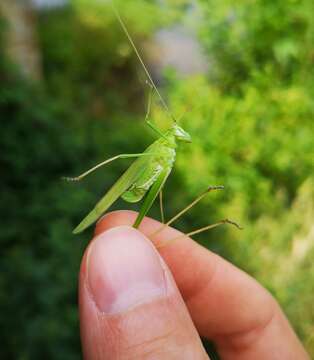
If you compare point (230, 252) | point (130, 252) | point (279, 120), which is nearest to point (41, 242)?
point (230, 252)

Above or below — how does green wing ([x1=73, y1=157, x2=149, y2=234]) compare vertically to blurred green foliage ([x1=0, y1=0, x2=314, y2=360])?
above

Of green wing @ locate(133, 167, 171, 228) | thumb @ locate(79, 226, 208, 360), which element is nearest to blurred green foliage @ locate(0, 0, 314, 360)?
green wing @ locate(133, 167, 171, 228)

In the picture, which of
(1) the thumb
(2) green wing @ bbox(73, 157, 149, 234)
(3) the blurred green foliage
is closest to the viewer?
(1) the thumb

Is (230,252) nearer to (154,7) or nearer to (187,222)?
(187,222)

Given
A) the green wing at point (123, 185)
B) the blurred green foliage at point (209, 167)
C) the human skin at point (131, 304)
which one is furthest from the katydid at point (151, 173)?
the blurred green foliage at point (209, 167)

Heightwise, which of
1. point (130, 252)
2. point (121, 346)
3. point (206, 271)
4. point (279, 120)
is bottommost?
point (279, 120)

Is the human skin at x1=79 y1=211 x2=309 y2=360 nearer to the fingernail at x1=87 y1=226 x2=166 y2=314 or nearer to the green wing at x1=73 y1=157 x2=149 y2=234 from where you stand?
the fingernail at x1=87 y1=226 x2=166 y2=314
